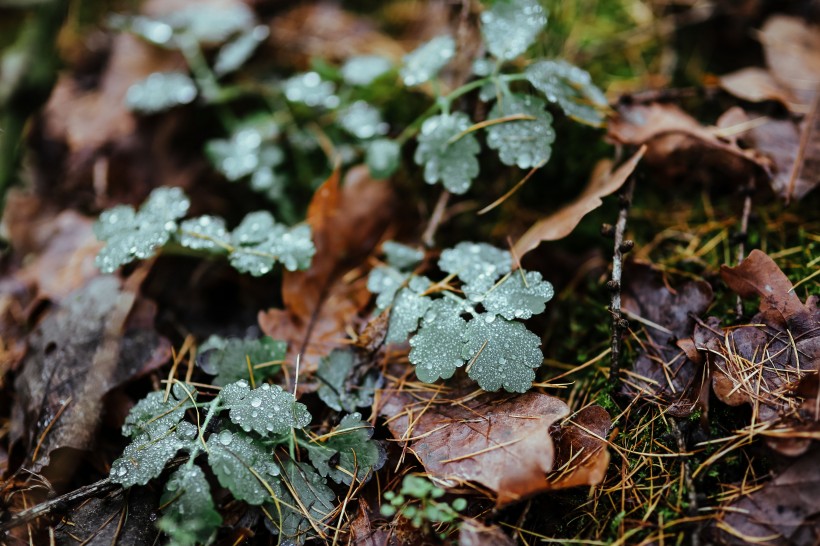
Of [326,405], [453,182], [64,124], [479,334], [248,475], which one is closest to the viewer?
[248,475]

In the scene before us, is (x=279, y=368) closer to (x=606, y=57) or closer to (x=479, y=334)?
(x=479, y=334)

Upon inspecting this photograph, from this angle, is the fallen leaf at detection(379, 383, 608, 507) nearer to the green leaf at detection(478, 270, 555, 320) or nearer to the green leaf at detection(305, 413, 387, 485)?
the green leaf at detection(305, 413, 387, 485)

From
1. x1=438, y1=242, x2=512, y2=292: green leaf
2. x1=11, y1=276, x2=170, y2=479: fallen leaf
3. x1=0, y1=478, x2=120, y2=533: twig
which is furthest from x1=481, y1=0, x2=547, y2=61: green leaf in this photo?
x1=0, y1=478, x2=120, y2=533: twig

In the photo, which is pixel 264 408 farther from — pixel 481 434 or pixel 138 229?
pixel 138 229

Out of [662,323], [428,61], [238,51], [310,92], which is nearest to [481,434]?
[662,323]

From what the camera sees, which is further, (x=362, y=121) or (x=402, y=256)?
(x=362, y=121)

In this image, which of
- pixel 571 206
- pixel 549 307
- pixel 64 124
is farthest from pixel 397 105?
pixel 64 124
